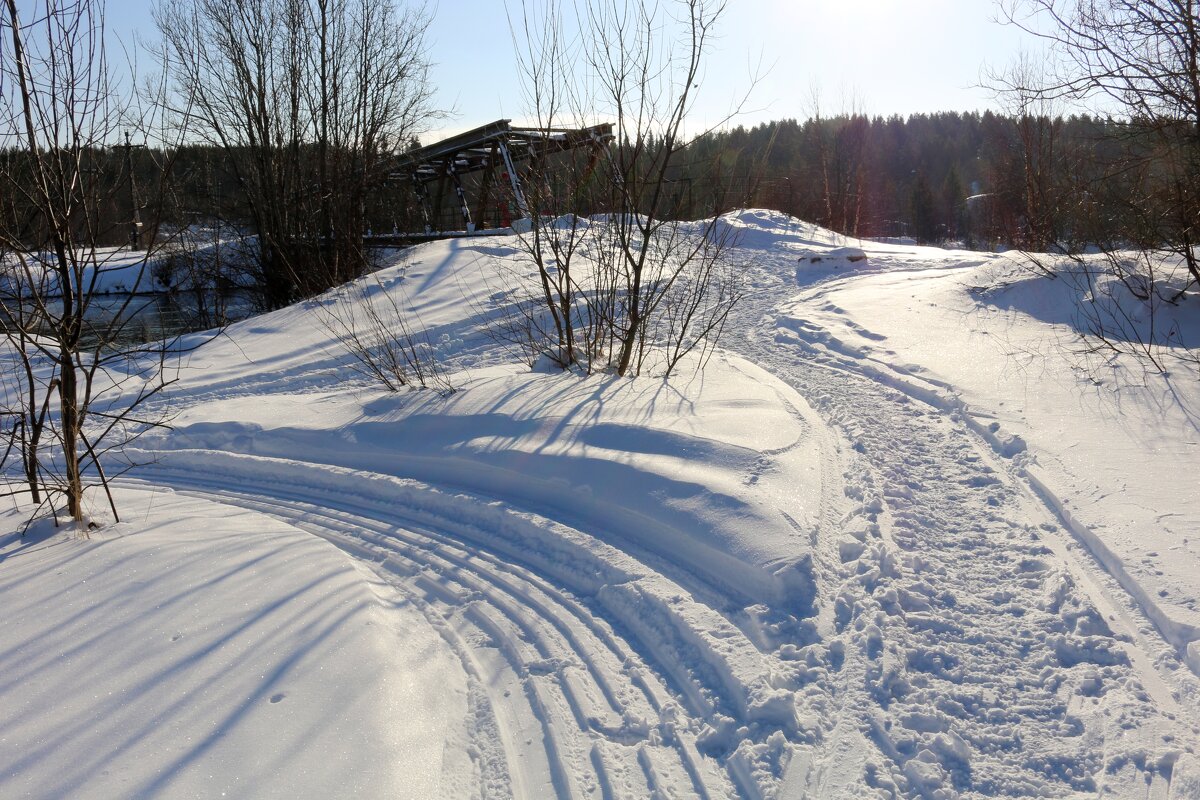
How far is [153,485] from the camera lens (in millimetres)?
5844

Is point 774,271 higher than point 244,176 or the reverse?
the reverse

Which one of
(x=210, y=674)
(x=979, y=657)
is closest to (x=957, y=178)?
(x=979, y=657)

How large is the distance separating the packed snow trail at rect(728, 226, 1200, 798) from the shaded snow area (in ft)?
0.05

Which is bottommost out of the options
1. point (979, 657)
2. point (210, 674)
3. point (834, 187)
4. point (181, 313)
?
point (979, 657)

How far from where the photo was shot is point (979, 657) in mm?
3203

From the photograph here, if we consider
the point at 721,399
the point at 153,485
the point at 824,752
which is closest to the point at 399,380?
the point at 153,485

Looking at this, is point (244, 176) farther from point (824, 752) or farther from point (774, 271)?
point (824, 752)

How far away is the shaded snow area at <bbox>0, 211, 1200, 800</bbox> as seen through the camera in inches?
104

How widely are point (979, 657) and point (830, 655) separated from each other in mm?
635

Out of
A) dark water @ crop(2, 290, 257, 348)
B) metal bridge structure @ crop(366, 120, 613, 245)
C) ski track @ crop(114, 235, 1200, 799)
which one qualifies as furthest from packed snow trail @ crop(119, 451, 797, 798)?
dark water @ crop(2, 290, 257, 348)

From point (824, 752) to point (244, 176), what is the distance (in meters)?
16.0

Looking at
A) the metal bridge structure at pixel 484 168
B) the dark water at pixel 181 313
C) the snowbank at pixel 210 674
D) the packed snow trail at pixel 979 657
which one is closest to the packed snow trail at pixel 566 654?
the snowbank at pixel 210 674

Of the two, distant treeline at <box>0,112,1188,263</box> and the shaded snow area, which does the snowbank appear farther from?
distant treeline at <box>0,112,1188,263</box>

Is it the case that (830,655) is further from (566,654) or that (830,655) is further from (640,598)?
(566,654)
